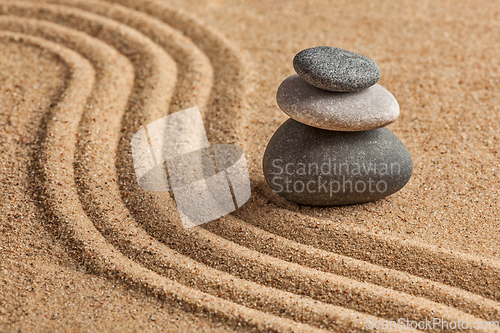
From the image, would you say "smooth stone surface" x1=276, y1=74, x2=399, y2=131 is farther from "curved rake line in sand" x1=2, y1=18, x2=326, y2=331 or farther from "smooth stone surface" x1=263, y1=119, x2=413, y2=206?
"curved rake line in sand" x1=2, y1=18, x2=326, y2=331

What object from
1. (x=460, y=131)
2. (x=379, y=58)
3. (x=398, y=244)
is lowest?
(x=398, y=244)

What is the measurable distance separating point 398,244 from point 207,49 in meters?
2.40

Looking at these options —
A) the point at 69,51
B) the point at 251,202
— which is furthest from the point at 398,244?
the point at 69,51

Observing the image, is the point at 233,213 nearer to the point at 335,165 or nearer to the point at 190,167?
the point at 190,167

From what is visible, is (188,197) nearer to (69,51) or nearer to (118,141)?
(118,141)

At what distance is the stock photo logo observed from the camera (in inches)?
105

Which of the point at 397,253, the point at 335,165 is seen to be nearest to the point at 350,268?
the point at 397,253

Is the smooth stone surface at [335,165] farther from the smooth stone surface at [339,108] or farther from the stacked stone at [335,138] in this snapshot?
the smooth stone surface at [339,108]

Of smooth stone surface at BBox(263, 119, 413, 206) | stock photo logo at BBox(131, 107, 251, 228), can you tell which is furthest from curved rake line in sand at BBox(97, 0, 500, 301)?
stock photo logo at BBox(131, 107, 251, 228)

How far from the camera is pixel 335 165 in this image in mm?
2467

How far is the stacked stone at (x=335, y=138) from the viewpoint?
2.36 meters

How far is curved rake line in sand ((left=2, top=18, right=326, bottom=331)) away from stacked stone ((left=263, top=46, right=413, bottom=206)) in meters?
0.77

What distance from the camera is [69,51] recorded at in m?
3.82

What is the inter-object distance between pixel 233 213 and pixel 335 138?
2.30ft
